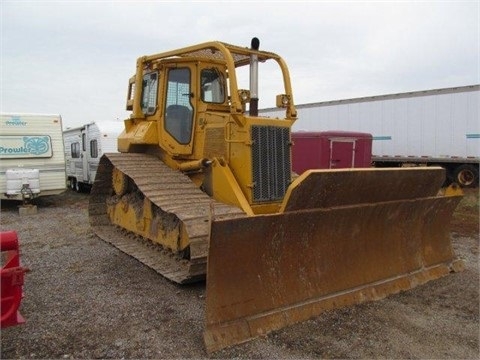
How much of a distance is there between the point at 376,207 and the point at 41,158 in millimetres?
11129

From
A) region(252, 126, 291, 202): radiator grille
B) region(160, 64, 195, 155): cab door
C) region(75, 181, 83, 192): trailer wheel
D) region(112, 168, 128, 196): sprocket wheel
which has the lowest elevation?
region(75, 181, 83, 192): trailer wheel

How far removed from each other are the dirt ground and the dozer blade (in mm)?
172

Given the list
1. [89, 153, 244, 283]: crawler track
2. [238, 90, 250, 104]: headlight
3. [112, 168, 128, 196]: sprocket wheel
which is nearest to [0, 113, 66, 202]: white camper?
[89, 153, 244, 283]: crawler track

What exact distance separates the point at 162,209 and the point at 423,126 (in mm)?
13524

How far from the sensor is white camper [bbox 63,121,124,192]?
1555 cm

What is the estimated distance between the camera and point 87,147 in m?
17.0

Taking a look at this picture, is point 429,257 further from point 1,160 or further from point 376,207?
point 1,160

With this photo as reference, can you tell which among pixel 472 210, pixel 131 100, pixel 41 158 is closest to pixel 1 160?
pixel 41 158

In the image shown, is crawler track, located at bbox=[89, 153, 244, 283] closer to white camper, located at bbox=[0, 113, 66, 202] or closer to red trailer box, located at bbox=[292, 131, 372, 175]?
white camper, located at bbox=[0, 113, 66, 202]

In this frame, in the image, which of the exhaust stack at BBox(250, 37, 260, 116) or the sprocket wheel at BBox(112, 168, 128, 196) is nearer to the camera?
the exhaust stack at BBox(250, 37, 260, 116)

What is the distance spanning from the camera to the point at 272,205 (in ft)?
19.1

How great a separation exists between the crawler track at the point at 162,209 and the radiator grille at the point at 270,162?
0.54 m

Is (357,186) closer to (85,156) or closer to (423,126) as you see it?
(423,126)

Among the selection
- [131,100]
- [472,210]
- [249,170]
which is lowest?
[472,210]
